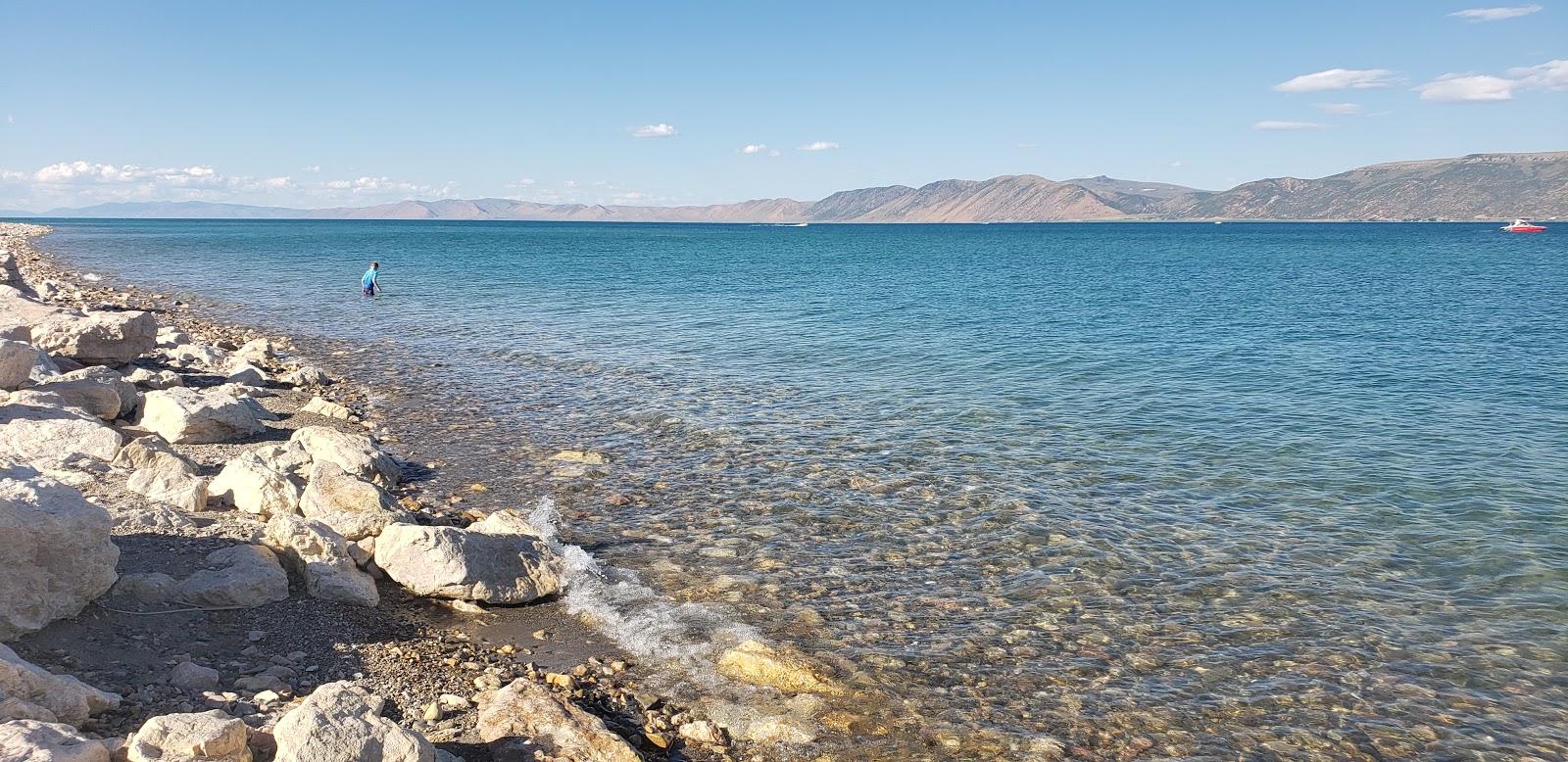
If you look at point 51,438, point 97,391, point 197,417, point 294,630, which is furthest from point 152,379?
point 294,630

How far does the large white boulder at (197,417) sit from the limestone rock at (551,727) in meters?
9.88

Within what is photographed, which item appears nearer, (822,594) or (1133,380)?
(822,594)

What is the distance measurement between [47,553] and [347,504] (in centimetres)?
355

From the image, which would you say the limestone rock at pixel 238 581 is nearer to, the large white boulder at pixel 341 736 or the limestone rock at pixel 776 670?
the large white boulder at pixel 341 736

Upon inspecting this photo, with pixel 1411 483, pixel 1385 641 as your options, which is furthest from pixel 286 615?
pixel 1411 483

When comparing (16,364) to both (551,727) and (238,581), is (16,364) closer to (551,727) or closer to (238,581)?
(238,581)

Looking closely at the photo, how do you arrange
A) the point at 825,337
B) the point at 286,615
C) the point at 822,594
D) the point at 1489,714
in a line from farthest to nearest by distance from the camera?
the point at 825,337 → the point at 822,594 → the point at 286,615 → the point at 1489,714

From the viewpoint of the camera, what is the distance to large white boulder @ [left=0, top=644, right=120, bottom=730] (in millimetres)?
5559

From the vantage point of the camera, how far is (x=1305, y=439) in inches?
661

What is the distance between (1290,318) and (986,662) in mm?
34232

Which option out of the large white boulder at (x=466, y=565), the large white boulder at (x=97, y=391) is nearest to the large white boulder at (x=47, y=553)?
the large white boulder at (x=466, y=565)

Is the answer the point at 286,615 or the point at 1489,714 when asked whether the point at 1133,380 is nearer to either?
the point at 1489,714

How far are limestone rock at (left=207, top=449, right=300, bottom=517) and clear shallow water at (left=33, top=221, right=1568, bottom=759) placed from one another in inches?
130

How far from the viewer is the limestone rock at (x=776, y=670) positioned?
822cm
